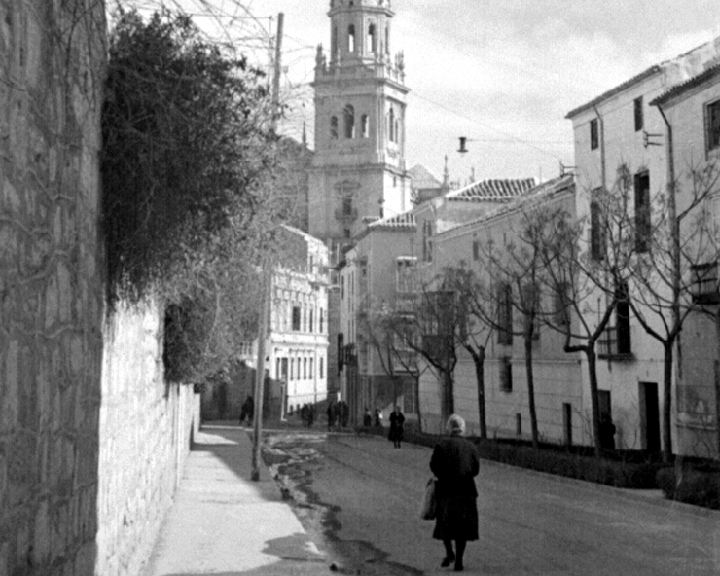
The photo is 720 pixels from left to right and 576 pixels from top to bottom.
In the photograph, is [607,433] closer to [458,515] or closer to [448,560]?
[448,560]

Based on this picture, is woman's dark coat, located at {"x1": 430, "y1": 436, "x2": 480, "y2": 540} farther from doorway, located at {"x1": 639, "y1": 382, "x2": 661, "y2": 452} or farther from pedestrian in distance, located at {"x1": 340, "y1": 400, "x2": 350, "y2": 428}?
pedestrian in distance, located at {"x1": 340, "y1": 400, "x2": 350, "y2": 428}

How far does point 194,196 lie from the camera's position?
6.27m

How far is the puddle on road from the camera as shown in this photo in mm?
11688

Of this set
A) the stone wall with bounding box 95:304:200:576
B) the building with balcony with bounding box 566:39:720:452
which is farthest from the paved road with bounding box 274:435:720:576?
the building with balcony with bounding box 566:39:720:452

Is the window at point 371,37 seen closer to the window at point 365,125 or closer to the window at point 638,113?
the window at point 365,125

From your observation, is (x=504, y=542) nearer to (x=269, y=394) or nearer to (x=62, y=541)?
(x=62, y=541)

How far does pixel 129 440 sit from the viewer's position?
22.8ft

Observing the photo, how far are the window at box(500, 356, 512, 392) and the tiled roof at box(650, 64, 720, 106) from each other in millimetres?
15274

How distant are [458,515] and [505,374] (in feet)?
102

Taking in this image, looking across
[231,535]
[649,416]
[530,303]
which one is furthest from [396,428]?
[231,535]

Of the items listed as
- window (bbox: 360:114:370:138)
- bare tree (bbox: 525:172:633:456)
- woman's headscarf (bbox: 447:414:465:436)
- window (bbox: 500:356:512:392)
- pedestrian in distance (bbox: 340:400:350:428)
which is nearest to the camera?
woman's headscarf (bbox: 447:414:465:436)

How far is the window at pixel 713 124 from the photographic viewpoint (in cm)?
2492

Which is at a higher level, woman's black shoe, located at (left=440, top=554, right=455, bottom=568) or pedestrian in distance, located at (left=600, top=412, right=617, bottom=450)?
pedestrian in distance, located at (left=600, top=412, right=617, bottom=450)

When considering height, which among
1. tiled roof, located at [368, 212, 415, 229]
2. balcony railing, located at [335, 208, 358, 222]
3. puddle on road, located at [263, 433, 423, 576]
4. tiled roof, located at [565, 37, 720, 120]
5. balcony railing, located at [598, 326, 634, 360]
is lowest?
puddle on road, located at [263, 433, 423, 576]
